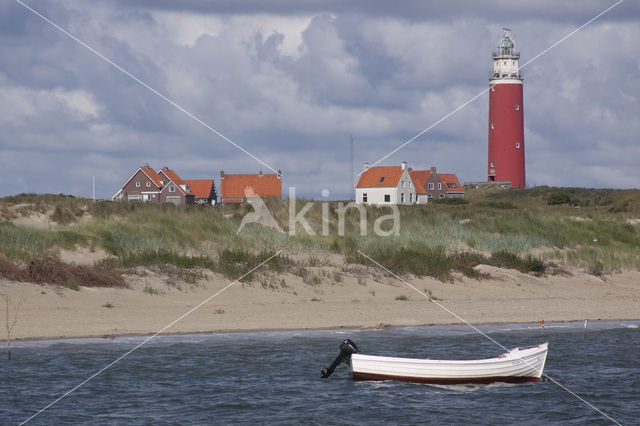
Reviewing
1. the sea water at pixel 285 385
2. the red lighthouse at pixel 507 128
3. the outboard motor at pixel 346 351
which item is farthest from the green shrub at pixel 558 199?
the outboard motor at pixel 346 351

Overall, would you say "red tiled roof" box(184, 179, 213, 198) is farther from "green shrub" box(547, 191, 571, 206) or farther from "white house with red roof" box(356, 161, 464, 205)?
"green shrub" box(547, 191, 571, 206)

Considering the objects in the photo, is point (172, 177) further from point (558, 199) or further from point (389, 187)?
point (558, 199)

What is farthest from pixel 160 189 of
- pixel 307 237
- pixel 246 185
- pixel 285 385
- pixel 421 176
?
pixel 285 385

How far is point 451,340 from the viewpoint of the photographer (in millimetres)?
24625

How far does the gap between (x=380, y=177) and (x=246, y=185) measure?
1490 centimetres

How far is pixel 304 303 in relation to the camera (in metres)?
28.4

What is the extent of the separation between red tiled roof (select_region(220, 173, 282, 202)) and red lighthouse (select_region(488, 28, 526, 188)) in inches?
995

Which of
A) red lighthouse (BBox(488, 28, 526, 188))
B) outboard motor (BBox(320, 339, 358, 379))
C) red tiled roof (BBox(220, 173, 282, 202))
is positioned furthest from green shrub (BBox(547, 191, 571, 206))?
outboard motor (BBox(320, 339, 358, 379))

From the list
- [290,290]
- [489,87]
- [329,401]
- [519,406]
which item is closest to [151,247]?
[290,290]

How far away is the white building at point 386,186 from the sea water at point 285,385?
201 ft

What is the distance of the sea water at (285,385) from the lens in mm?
17891

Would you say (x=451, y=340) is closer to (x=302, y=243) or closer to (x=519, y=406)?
(x=519, y=406)

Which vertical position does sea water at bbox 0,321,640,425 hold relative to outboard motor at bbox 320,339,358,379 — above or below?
below

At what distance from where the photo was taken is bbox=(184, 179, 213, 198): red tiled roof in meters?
92.2
